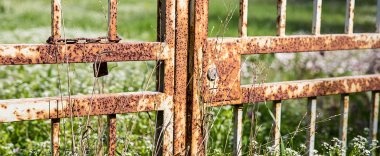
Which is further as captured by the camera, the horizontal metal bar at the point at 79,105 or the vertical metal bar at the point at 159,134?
the vertical metal bar at the point at 159,134

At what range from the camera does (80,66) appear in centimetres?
497

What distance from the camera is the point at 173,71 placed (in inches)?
62.0

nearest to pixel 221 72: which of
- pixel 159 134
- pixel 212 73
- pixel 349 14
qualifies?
pixel 212 73

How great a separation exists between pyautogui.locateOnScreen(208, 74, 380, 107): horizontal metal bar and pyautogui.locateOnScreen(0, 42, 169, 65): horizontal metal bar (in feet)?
1.25

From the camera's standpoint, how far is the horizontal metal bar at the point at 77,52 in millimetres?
1329

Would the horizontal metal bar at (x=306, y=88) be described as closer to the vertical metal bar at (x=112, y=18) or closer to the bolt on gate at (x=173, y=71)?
the bolt on gate at (x=173, y=71)

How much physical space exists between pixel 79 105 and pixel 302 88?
3.65ft

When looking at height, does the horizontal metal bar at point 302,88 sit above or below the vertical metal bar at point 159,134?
above

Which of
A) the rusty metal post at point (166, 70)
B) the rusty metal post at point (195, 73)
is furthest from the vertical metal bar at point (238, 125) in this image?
the rusty metal post at point (166, 70)

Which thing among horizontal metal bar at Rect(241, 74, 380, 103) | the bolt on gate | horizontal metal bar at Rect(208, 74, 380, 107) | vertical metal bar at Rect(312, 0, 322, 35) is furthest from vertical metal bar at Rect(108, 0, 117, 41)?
vertical metal bar at Rect(312, 0, 322, 35)

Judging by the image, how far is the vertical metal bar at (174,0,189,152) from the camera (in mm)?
1543

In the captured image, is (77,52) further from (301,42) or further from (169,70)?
(301,42)

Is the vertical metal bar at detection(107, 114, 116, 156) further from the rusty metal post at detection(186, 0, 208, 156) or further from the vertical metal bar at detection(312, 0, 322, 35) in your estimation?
the vertical metal bar at detection(312, 0, 322, 35)

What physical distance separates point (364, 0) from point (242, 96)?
56.0 ft
